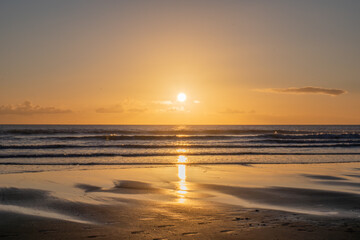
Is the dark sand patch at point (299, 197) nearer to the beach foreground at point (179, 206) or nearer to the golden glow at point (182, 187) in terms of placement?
the beach foreground at point (179, 206)

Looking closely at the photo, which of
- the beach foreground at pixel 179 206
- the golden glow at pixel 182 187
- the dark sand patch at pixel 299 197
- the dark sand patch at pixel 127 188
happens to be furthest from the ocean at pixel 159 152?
the dark sand patch at pixel 299 197

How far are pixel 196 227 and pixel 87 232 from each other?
1992 millimetres

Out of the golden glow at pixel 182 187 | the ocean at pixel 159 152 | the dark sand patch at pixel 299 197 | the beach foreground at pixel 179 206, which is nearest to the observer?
the beach foreground at pixel 179 206

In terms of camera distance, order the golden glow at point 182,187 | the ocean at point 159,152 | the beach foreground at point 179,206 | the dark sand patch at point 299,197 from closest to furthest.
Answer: the beach foreground at point 179,206, the dark sand patch at point 299,197, the golden glow at point 182,187, the ocean at point 159,152

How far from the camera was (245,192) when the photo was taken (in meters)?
10.7

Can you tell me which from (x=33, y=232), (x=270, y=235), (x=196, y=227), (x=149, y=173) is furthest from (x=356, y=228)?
(x=149, y=173)

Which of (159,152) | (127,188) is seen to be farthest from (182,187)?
(159,152)

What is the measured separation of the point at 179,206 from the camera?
8.44m

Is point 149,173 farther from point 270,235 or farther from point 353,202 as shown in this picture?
point 270,235

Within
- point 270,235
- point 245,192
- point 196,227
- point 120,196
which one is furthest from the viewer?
point 245,192

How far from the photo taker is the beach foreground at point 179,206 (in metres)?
6.27

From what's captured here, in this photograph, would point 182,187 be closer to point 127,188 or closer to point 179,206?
point 127,188

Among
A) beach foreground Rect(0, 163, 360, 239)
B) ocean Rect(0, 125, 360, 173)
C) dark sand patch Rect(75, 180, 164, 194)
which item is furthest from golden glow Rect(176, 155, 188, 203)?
ocean Rect(0, 125, 360, 173)

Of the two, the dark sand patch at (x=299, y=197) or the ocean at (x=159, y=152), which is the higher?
the dark sand patch at (x=299, y=197)
